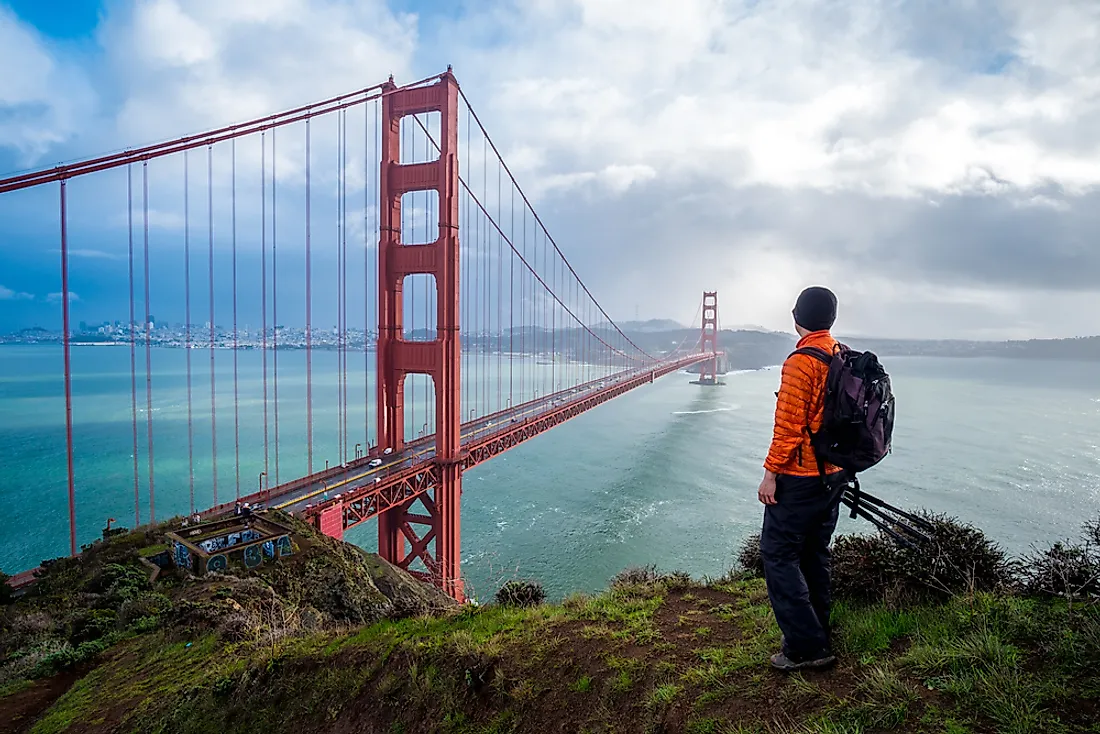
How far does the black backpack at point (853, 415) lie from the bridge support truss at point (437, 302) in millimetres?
10977

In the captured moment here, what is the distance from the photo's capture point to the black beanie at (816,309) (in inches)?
86.1

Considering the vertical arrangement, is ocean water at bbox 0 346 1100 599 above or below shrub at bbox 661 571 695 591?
below

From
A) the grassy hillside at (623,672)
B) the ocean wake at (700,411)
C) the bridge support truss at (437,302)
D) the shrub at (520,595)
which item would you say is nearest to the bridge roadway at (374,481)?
the bridge support truss at (437,302)

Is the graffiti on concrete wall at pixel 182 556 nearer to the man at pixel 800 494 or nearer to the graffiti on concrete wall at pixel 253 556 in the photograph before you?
the graffiti on concrete wall at pixel 253 556

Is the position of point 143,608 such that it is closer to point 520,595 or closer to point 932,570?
point 520,595

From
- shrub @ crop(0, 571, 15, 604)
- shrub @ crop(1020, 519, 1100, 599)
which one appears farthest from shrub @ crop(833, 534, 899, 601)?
shrub @ crop(0, 571, 15, 604)

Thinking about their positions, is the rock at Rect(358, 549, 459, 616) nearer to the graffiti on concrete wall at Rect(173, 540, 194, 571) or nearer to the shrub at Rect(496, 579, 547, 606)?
the shrub at Rect(496, 579, 547, 606)

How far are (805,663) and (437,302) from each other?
11233 millimetres

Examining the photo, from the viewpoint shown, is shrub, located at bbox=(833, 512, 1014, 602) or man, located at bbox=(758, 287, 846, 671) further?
shrub, located at bbox=(833, 512, 1014, 602)

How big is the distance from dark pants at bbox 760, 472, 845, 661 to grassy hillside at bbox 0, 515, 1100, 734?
14 centimetres

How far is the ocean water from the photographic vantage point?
1577 centimetres

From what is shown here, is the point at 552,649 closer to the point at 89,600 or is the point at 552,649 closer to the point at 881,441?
the point at 881,441

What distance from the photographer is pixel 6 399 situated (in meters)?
44.0

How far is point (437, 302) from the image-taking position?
12422 mm
